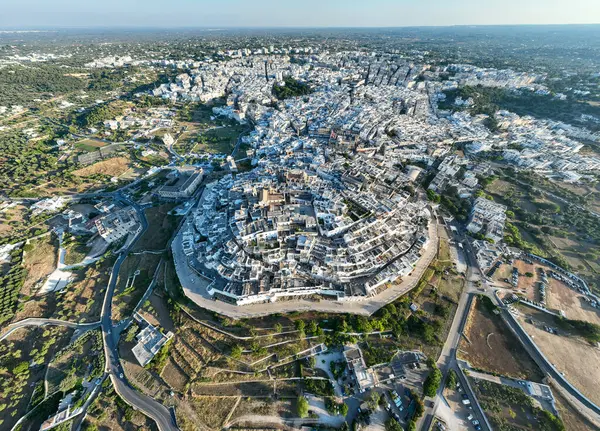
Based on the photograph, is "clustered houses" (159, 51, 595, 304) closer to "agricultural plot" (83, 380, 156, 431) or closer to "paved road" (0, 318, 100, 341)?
"agricultural plot" (83, 380, 156, 431)

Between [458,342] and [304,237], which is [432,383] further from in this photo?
[304,237]

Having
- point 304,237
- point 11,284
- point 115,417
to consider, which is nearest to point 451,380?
point 304,237

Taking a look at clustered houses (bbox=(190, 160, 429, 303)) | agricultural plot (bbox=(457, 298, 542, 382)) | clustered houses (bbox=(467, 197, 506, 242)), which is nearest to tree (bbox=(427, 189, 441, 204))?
clustered houses (bbox=(190, 160, 429, 303))

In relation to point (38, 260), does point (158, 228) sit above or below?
above

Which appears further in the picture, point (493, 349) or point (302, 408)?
point (493, 349)

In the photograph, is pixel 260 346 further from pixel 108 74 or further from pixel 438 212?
pixel 108 74

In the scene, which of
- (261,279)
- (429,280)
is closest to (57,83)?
(261,279)

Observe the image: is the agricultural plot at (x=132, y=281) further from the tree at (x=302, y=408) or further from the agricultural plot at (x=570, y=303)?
the agricultural plot at (x=570, y=303)
